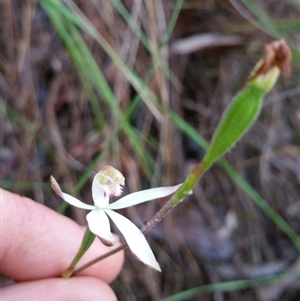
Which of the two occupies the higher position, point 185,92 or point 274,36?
point 274,36

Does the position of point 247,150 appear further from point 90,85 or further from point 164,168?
point 90,85

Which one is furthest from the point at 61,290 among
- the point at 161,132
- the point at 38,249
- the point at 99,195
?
the point at 161,132

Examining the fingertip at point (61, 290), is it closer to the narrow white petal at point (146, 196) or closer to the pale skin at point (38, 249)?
the pale skin at point (38, 249)

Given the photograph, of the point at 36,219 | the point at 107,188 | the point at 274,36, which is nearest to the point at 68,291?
the point at 36,219

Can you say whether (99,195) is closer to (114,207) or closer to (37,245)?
(114,207)

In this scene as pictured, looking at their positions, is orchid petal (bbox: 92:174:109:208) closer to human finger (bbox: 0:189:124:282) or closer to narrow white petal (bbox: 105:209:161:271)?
narrow white petal (bbox: 105:209:161:271)

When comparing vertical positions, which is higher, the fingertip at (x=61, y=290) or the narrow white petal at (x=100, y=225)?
A: the narrow white petal at (x=100, y=225)

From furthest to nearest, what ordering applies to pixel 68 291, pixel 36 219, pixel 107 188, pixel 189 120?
pixel 189 120
pixel 36 219
pixel 68 291
pixel 107 188

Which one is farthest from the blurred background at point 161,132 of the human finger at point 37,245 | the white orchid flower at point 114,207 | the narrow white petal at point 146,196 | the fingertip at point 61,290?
the narrow white petal at point 146,196
